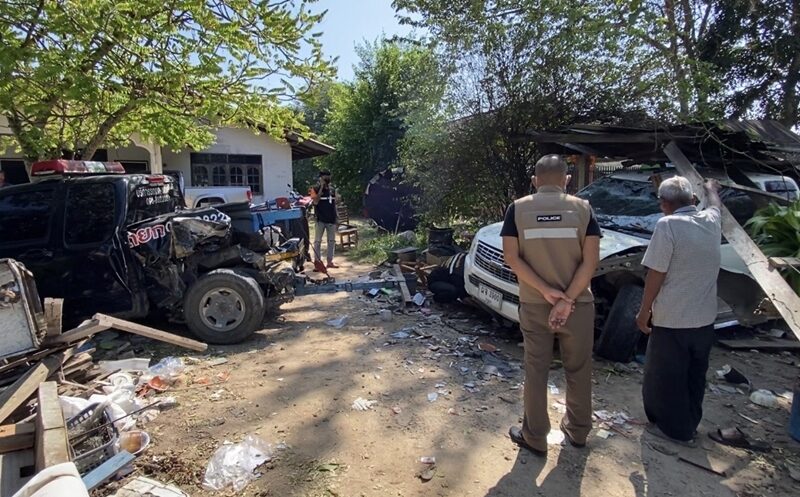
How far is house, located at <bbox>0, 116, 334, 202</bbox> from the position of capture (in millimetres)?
15094

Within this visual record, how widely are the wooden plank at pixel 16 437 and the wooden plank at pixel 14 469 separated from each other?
30mm

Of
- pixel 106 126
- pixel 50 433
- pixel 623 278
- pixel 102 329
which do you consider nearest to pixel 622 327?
pixel 623 278

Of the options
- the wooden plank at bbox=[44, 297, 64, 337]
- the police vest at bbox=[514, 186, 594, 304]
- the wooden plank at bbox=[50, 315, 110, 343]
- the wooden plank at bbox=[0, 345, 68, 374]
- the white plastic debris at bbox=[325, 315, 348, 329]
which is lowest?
the white plastic debris at bbox=[325, 315, 348, 329]

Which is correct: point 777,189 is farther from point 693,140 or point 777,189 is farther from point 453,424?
point 453,424

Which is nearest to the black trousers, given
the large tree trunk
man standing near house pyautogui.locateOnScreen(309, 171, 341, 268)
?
man standing near house pyautogui.locateOnScreen(309, 171, 341, 268)

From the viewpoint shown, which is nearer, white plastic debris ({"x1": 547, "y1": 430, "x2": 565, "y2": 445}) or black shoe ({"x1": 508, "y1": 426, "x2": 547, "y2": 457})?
black shoe ({"x1": 508, "y1": 426, "x2": 547, "y2": 457})

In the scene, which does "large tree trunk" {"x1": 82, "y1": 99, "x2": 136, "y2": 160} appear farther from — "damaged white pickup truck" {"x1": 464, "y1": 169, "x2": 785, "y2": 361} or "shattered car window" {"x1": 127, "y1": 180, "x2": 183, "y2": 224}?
"damaged white pickup truck" {"x1": 464, "y1": 169, "x2": 785, "y2": 361}

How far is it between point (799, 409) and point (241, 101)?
289 inches

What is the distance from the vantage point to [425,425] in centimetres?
342

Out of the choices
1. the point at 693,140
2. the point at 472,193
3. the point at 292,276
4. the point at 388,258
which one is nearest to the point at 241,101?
the point at 292,276

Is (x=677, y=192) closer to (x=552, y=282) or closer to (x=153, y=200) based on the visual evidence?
(x=552, y=282)

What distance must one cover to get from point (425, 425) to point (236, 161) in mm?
14948

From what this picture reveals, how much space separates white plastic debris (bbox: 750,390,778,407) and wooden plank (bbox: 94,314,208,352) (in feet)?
16.6

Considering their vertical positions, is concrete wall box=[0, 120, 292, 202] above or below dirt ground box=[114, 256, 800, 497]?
above
